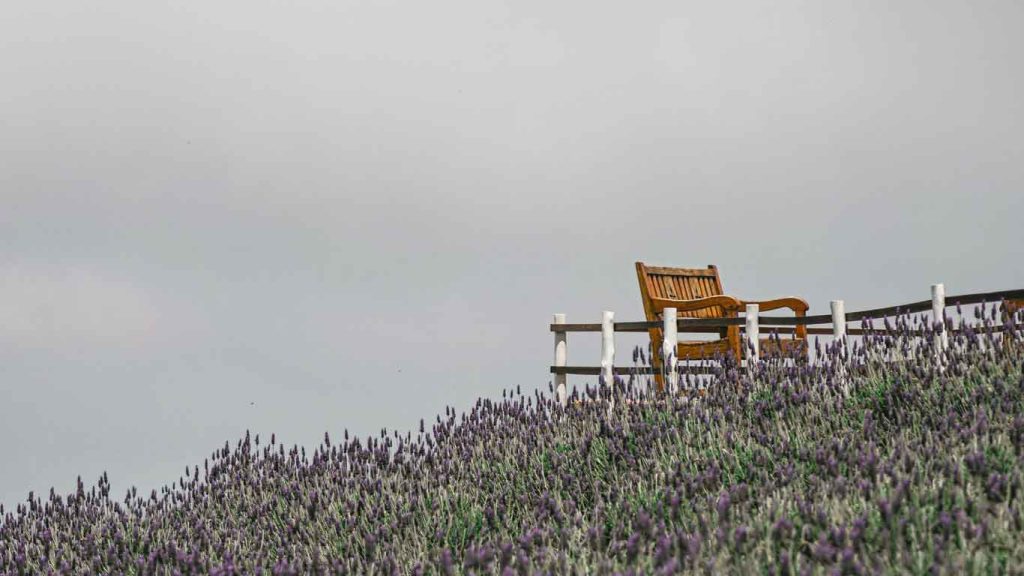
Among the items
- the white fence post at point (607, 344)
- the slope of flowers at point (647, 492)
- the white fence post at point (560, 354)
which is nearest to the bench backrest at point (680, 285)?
the white fence post at point (607, 344)

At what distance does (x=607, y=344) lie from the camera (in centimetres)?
825

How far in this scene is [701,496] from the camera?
386 centimetres

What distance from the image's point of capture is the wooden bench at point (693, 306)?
773cm

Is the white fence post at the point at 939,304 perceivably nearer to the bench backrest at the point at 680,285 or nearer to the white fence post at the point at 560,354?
the bench backrest at the point at 680,285

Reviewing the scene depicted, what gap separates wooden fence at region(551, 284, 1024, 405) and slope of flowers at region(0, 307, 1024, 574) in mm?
510

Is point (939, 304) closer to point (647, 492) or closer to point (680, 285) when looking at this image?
point (680, 285)

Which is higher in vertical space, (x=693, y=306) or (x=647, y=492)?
(x=693, y=306)

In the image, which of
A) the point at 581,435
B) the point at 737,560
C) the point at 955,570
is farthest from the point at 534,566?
the point at 581,435

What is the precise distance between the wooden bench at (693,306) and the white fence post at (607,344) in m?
0.32

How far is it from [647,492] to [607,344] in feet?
13.6

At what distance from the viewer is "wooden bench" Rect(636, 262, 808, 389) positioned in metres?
7.73

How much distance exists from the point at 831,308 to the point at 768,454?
11.5 feet

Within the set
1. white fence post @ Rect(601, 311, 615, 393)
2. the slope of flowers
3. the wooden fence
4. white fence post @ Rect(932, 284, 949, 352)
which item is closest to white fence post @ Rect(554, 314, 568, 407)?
the wooden fence

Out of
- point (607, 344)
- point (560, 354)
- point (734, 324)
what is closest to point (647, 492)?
point (734, 324)
